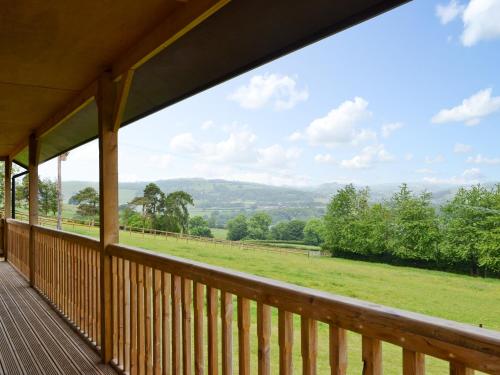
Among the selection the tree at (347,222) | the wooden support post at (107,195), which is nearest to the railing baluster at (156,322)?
the wooden support post at (107,195)

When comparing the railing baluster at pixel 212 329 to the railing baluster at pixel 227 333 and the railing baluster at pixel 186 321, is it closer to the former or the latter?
the railing baluster at pixel 227 333

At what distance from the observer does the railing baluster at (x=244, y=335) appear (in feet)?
5.50

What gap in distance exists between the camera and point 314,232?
10008mm

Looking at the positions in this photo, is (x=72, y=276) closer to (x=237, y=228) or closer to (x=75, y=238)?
(x=75, y=238)

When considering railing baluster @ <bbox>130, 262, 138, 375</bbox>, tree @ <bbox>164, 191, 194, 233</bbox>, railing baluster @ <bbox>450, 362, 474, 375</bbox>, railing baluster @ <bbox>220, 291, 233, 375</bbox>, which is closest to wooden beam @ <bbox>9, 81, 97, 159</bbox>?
railing baluster @ <bbox>130, 262, 138, 375</bbox>

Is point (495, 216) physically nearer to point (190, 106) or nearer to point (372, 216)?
point (372, 216)

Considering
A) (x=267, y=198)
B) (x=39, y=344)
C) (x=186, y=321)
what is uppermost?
(x=267, y=198)

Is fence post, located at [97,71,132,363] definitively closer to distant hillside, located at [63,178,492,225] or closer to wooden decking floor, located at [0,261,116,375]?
wooden decking floor, located at [0,261,116,375]

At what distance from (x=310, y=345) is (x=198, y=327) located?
2.76ft

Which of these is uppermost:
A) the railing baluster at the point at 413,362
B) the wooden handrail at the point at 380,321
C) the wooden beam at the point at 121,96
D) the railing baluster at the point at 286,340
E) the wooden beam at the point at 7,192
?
the wooden beam at the point at 121,96

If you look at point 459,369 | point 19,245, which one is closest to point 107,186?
point 459,369

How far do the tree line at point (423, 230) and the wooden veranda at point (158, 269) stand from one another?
208 inches

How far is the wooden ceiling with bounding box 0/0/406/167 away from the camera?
1.84 metres

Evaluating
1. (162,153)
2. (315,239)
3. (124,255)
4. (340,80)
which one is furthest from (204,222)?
(162,153)
